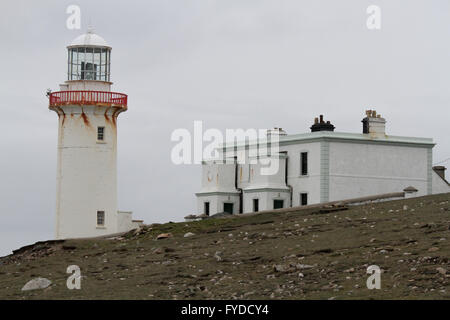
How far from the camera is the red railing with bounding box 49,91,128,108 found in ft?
222

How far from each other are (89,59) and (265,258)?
23979 millimetres

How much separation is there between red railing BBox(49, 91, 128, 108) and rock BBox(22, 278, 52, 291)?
20814mm

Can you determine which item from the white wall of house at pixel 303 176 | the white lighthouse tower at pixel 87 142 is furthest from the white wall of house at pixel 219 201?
the white lighthouse tower at pixel 87 142

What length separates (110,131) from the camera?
68438 millimetres

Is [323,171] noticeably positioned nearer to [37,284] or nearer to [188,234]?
[188,234]

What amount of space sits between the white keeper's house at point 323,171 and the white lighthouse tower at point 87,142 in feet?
41.0

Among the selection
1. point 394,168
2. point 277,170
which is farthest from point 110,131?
point 394,168

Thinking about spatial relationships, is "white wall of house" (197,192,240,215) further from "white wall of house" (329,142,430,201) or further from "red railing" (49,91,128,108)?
"red railing" (49,91,128,108)

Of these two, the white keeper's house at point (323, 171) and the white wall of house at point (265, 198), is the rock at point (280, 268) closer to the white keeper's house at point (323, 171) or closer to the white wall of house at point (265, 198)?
the white keeper's house at point (323, 171)

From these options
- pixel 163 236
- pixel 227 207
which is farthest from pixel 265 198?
pixel 163 236
